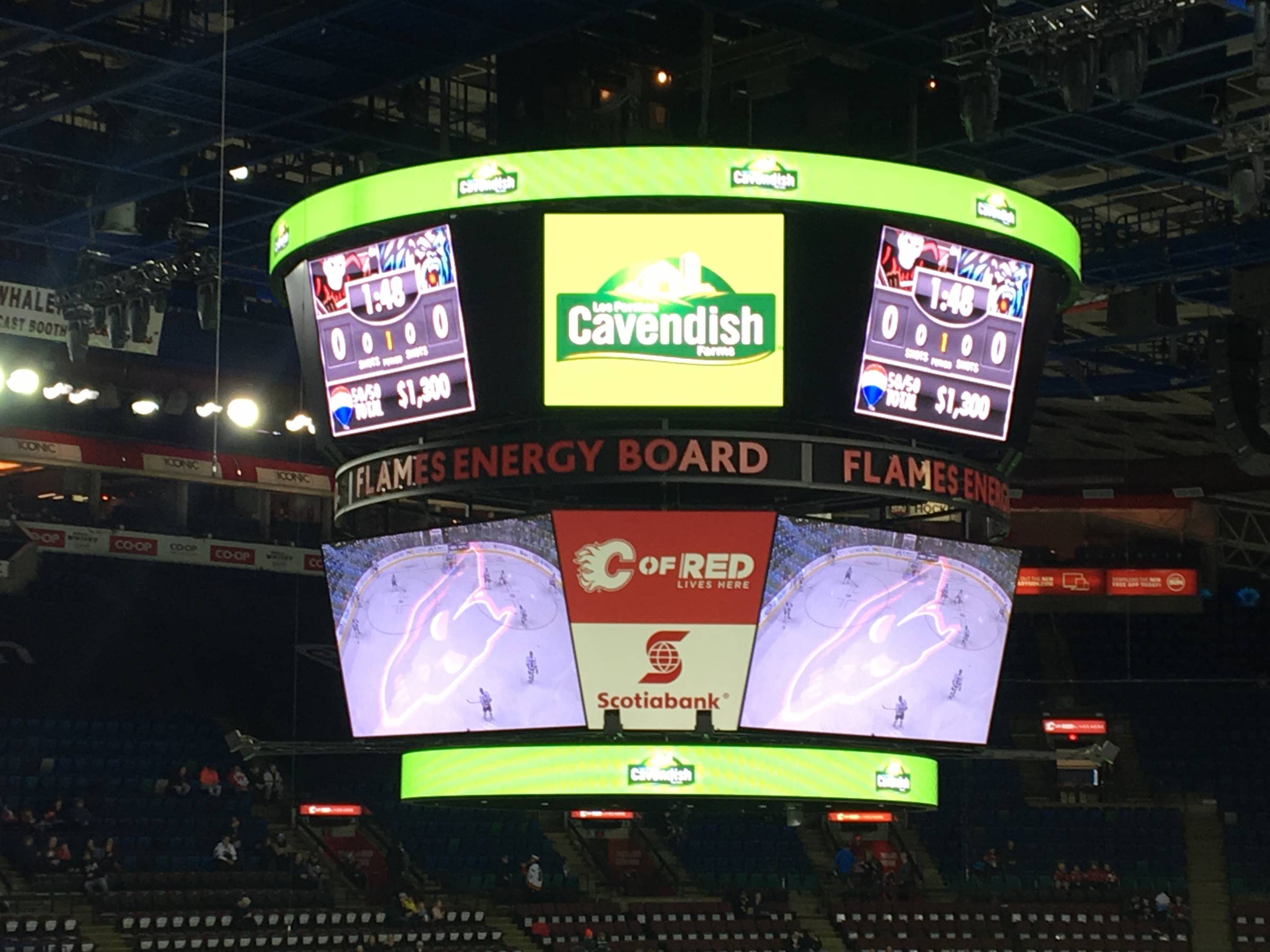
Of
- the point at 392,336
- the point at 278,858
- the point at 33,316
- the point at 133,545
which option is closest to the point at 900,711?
the point at 392,336

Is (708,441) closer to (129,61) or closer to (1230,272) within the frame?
(129,61)

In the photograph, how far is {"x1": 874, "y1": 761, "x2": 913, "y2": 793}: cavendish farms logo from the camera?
18.4 metres

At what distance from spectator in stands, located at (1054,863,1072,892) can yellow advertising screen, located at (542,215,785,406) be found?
1930 cm

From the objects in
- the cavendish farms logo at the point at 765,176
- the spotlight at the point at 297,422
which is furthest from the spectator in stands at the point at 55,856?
the cavendish farms logo at the point at 765,176

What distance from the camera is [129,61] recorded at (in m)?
21.2

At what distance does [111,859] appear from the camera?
93.9ft

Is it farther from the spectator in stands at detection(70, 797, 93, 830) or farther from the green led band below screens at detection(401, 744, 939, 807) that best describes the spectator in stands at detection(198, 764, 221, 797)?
the green led band below screens at detection(401, 744, 939, 807)

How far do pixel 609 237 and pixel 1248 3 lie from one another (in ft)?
18.7

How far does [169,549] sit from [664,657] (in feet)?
67.1

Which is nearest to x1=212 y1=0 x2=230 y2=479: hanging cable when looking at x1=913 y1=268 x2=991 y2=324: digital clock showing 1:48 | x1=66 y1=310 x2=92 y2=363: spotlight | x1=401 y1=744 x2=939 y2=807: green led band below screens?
x1=66 y1=310 x2=92 y2=363: spotlight

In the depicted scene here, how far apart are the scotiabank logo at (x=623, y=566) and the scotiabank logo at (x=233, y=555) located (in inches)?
807

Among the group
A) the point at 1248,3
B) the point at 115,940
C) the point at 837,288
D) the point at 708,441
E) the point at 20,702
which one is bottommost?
the point at 115,940

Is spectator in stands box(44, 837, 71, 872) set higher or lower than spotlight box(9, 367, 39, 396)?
lower

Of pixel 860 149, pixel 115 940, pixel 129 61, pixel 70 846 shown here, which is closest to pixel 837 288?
pixel 860 149
